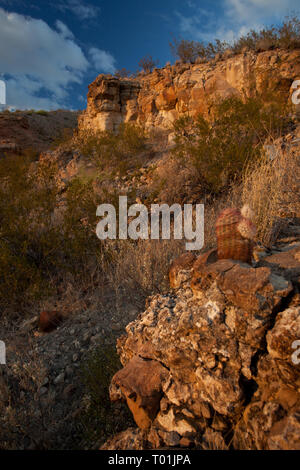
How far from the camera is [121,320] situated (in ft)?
9.04

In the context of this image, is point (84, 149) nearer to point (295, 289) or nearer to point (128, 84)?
point (128, 84)

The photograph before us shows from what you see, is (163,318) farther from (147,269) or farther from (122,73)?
(122,73)

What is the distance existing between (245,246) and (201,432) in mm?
997

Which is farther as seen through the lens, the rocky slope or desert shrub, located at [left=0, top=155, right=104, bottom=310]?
the rocky slope

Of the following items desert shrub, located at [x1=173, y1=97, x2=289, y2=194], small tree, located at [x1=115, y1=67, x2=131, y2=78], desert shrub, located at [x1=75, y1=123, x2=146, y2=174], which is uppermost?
small tree, located at [x1=115, y1=67, x2=131, y2=78]

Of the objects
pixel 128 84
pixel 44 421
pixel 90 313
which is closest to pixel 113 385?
pixel 44 421

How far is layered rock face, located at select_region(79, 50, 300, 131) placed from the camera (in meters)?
9.12

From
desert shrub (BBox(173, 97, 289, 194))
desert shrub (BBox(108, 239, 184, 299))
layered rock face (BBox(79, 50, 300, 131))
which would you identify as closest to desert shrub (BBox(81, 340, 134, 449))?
desert shrub (BBox(108, 239, 184, 299))

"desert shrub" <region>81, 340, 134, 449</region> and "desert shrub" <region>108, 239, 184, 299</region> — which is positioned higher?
"desert shrub" <region>108, 239, 184, 299</region>

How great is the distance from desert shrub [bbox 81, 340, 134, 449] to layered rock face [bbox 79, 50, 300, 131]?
31.0 feet

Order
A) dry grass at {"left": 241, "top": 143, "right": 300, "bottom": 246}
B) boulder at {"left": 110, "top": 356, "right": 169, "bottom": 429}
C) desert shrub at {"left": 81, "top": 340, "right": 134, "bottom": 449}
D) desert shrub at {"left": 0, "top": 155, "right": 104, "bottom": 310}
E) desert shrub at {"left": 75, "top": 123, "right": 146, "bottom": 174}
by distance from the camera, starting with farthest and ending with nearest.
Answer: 1. desert shrub at {"left": 75, "top": 123, "right": 146, "bottom": 174}
2. desert shrub at {"left": 0, "top": 155, "right": 104, "bottom": 310}
3. dry grass at {"left": 241, "top": 143, "right": 300, "bottom": 246}
4. desert shrub at {"left": 81, "top": 340, "right": 134, "bottom": 449}
5. boulder at {"left": 110, "top": 356, "right": 169, "bottom": 429}

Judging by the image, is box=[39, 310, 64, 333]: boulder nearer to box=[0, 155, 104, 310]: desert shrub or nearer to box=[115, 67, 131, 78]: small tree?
box=[0, 155, 104, 310]: desert shrub

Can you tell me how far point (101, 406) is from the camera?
1701mm

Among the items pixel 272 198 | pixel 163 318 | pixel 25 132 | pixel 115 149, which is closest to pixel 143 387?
pixel 163 318
